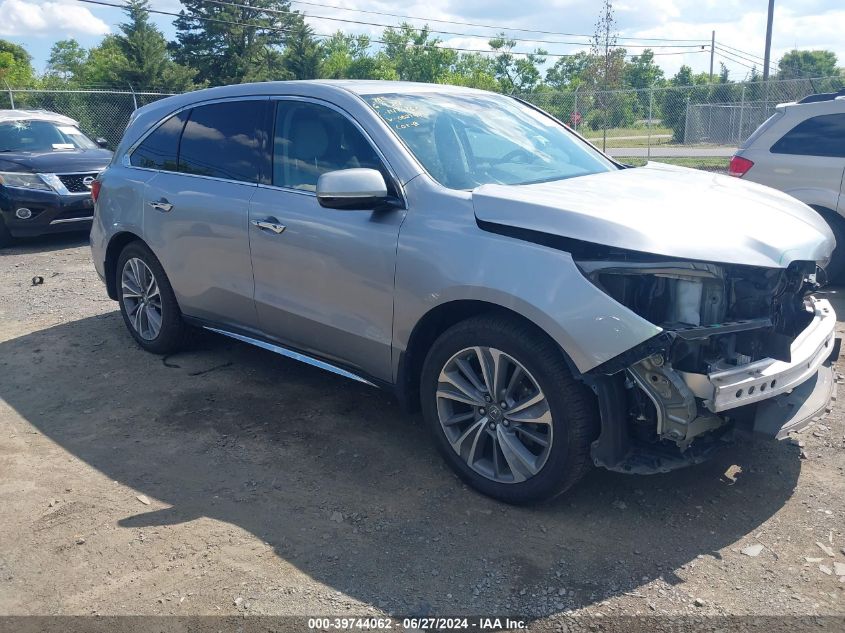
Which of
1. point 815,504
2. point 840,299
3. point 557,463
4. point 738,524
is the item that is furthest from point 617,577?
point 840,299

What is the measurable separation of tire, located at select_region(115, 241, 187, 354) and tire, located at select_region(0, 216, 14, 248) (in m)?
5.47

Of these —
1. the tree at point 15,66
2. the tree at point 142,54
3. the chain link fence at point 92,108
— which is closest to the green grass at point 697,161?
the chain link fence at point 92,108

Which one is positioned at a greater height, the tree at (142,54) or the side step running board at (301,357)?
the tree at (142,54)

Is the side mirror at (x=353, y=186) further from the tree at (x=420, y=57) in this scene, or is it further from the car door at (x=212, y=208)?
the tree at (x=420, y=57)

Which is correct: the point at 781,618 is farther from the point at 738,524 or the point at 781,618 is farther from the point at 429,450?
the point at 429,450

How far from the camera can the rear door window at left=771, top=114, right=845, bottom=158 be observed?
6758 mm

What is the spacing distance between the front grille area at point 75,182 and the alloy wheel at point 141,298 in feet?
17.4

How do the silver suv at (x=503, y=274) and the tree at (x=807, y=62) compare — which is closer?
the silver suv at (x=503, y=274)

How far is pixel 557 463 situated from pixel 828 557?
3.76ft

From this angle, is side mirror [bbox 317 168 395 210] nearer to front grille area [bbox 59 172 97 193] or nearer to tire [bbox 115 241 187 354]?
tire [bbox 115 241 187 354]

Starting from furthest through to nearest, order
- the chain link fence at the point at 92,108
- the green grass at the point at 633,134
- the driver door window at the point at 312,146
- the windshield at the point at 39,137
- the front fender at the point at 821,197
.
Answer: the green grass at the point at 633,134
the chain link fence at the point at 92,108
the windshield at the point at 39,137
the front fender at the point at 821,197
the driver door window at the point at 312,146

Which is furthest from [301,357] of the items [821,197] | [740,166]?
[821,197]

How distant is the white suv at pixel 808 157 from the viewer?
6746 millimetres

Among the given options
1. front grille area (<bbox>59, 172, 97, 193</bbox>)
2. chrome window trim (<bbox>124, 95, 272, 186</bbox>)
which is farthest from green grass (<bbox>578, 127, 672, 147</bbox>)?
chrome window trim (<bbox>124, 95, 272, 186</bbox>)
